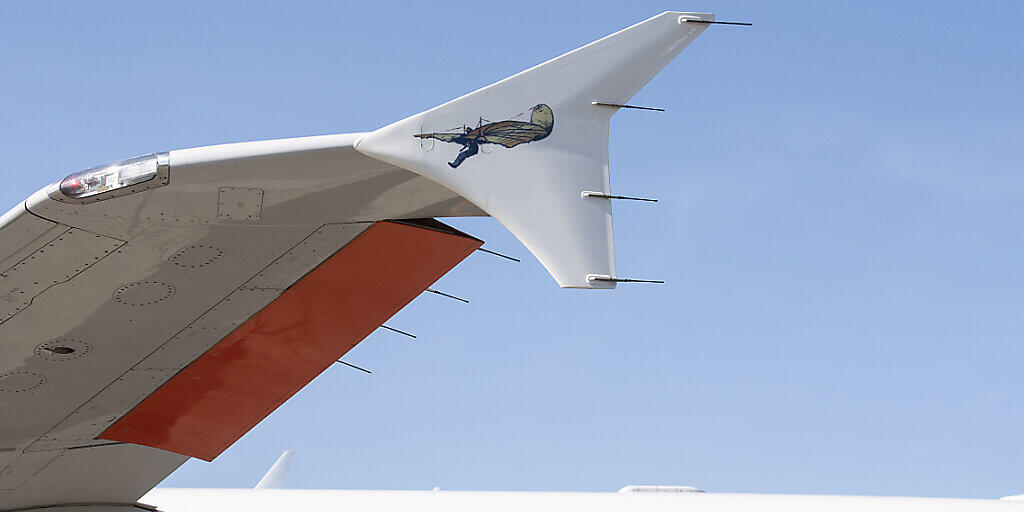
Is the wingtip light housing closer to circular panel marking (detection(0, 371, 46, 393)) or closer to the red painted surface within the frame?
the red painted surface

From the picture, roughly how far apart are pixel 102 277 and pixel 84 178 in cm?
108

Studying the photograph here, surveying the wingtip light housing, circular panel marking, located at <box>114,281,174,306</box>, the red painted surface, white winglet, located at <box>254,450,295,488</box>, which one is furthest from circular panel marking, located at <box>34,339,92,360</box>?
white winglet, located at <box>254,450,295,488</box>

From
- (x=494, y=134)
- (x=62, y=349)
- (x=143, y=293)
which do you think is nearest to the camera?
(x=494, y=134)

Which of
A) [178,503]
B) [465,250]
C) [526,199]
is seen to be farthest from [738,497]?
[526,199]

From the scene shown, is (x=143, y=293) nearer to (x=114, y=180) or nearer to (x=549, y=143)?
(x=114, y=180)

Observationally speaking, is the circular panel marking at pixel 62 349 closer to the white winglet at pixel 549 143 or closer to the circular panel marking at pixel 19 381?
the circular panel marking at pixel 19 381

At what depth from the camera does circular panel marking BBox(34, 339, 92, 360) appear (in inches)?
311

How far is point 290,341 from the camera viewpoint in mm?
8977

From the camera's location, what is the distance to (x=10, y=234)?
6426 millimetres

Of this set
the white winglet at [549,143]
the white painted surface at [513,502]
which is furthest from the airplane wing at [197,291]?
the white painted surface at [513,502]

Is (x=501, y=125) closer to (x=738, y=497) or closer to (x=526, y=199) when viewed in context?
(x=526, y=199)

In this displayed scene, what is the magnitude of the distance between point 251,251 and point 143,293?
3.01 feet

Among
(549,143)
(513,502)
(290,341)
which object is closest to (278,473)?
(513,502)

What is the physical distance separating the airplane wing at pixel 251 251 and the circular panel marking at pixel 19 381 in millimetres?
26
